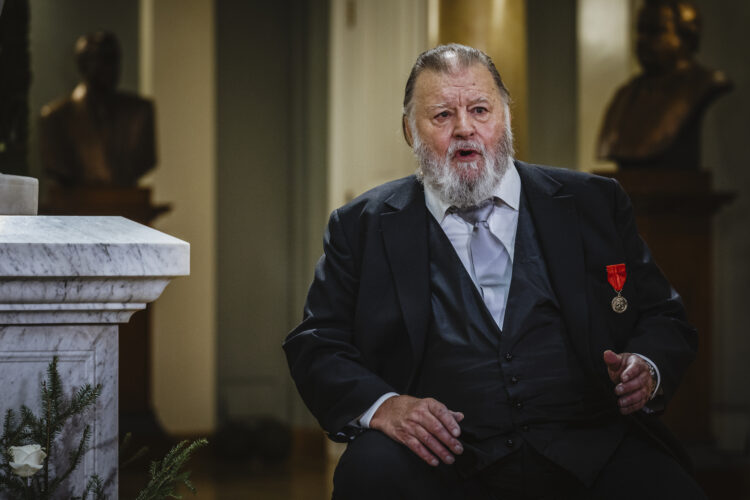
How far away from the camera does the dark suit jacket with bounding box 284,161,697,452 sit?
6.84ft

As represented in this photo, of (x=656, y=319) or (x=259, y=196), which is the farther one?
(x=259, y=196)

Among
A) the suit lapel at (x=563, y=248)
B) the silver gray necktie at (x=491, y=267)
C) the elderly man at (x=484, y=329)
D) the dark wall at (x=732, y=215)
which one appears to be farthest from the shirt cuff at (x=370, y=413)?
the dark wall at (x=732, y=215)

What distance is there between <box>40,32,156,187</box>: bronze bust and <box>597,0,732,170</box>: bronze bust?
103 inches

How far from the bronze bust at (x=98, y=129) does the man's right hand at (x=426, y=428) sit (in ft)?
12.8

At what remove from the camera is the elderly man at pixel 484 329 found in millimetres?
1994

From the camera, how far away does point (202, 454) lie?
616 centimetres

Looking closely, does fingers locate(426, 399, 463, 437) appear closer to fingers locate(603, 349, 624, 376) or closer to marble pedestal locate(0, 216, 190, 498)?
fingers locate(603, 349, 624, 376)

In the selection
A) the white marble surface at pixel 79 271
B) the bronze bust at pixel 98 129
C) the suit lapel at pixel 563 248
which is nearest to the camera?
the white marble surface at pixel 79 271

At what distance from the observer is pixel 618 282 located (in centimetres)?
215

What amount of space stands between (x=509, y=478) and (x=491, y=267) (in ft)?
1.50

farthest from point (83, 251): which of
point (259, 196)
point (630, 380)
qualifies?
point (259, 196)

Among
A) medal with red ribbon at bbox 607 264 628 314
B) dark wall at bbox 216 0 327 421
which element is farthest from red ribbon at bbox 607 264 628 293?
dark wall at bbox 216 0 327 421

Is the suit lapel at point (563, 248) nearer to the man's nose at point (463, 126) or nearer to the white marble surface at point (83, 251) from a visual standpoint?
the man's nose at point (463, 126)

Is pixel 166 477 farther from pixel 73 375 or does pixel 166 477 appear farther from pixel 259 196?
pixel 259 196
